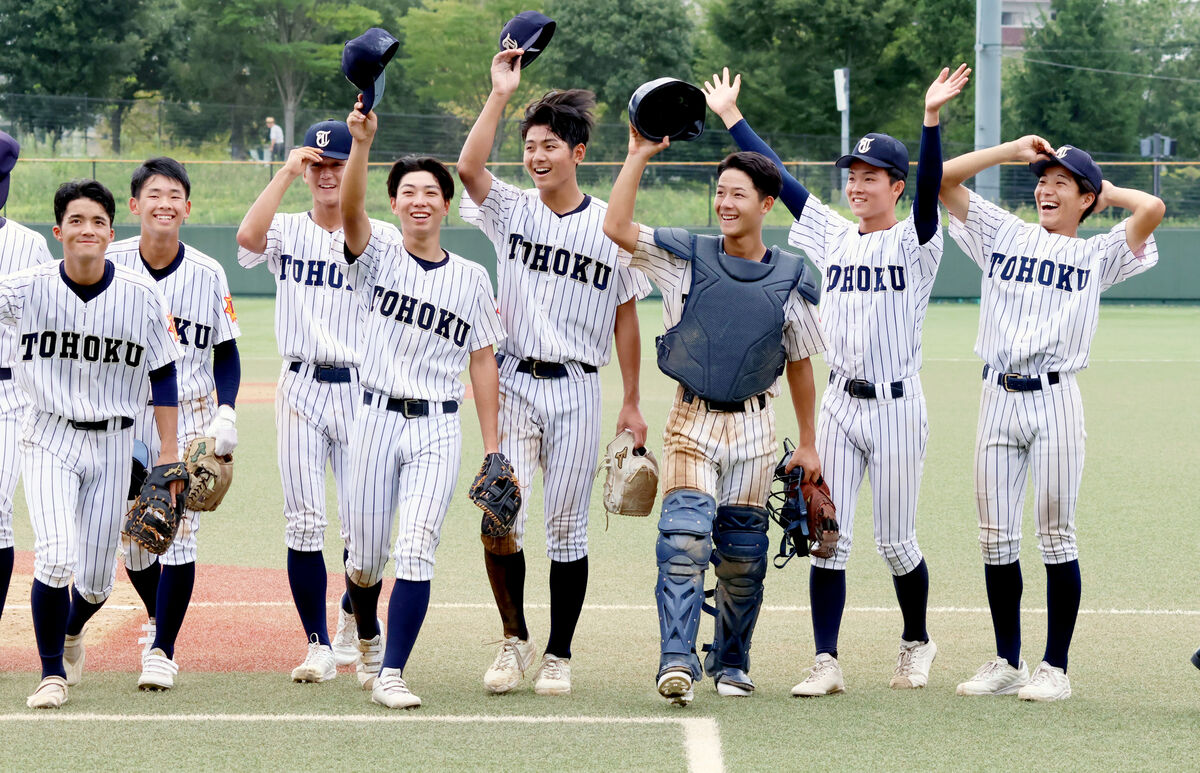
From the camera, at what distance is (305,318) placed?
5.88m

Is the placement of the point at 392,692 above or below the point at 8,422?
below

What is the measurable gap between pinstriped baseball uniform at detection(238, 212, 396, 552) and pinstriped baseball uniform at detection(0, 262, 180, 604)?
2.12 feet

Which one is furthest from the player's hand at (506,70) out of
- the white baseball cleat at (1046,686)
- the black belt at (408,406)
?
the white baseball cleat at (1046,686)

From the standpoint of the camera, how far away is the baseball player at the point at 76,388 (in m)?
5.15

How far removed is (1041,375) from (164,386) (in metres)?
3.41

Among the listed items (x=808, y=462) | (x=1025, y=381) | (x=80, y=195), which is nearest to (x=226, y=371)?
(x=80, y=195)

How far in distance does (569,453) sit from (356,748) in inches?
57.7

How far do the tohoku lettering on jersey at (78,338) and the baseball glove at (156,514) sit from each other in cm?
29

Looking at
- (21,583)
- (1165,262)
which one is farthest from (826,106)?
(21,583)

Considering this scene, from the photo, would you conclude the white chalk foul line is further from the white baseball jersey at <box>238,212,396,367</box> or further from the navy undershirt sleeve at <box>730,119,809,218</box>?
the navy undershirt sleeve at <box>730,119,809,218</box>

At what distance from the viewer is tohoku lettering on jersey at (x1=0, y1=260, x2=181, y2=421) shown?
516cm

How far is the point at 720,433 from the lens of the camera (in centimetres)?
535

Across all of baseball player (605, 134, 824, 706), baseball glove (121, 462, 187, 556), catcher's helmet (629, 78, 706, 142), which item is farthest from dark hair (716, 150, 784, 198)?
baseball glove (121, 462, 187, 556)

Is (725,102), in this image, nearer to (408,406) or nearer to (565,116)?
(565,116)
